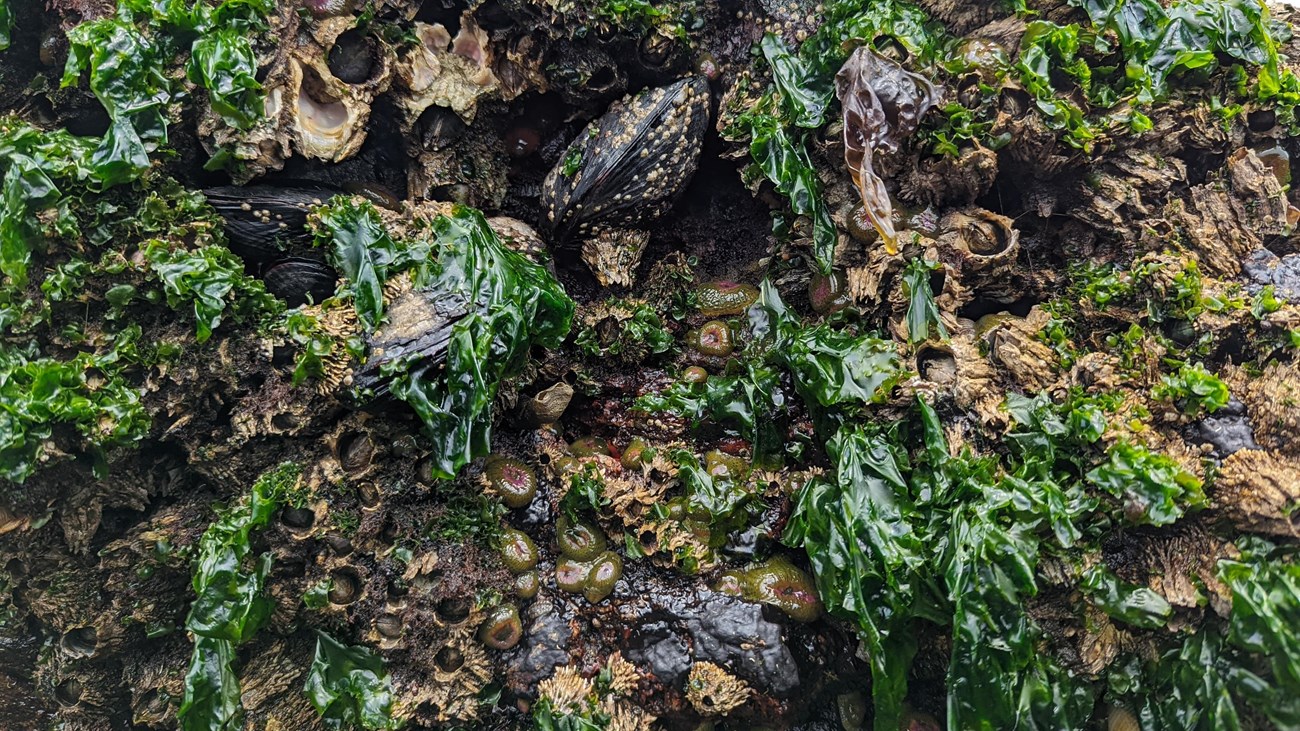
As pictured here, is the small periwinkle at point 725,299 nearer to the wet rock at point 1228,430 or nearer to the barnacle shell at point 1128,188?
the barnacle shell at point 1128,188

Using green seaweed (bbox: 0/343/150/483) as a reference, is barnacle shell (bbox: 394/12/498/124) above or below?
above

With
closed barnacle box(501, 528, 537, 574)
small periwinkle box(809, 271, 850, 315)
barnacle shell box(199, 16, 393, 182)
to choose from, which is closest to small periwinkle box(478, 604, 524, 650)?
closed barnacle box(501, 528, 537, 574)

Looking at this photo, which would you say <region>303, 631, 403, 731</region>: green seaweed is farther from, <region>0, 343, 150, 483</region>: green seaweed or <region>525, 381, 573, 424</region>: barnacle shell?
<region>525, 381, 573, 424</region>: barnacle shell

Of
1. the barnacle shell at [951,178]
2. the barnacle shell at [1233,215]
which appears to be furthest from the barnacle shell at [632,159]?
the barnacle shell at [1233,215]

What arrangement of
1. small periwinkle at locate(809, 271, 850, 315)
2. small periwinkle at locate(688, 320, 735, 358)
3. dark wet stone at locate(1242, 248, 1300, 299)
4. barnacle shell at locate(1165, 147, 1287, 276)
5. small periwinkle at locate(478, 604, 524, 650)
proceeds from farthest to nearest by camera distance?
small periwinkle at locate(688, 320, 735, 358) < small periwinkle at locate(809, 271, 850, 315) < small periwinkle at locate(478, 604, 524, 650) < barnacle shell at locate(1165, 147, 1287, 276) < dark wet stone at locate(1242, 248, 1300, 299)

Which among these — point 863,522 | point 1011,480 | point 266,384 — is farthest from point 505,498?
point 1011,480

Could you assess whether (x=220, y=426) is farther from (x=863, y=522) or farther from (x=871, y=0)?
(x=871, y=0)

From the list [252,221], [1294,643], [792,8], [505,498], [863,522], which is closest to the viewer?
[1294,643]
